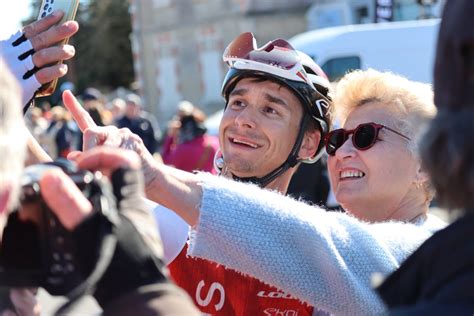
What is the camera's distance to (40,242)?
5.37 feet

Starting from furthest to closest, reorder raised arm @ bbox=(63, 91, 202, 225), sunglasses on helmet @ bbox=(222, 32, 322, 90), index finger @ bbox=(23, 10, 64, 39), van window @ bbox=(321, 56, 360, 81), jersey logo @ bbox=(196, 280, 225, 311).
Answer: van window @ bbox=(321, 56, 360, 81)
sunglasses on helmet @ bbox=(222, 32, 322, 90)
jersey logo @ bbox=(196, 280, 225, 311)
index finger @ bbox=(23, 10, 64, 39)
raised arm @ bbox=(63, 91, 202, 225)

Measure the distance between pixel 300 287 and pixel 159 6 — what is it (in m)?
37.0

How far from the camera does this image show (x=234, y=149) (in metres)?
3.72

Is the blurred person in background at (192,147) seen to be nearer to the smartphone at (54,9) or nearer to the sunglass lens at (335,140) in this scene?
the sunglass lens at (335,140)

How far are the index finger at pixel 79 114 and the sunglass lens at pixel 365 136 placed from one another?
107cm

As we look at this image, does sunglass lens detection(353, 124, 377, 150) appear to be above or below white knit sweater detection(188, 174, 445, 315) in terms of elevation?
below

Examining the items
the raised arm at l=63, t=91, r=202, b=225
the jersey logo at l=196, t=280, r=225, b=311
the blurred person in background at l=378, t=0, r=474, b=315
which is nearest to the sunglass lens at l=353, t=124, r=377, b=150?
the jersey logo at l=196, t=280, r=225, b=311

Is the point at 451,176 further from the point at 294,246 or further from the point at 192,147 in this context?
the point at 192,147

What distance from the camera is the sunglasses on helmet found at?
3707mm

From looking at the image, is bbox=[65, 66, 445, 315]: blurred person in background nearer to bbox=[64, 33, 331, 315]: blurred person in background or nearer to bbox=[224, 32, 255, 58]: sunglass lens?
bbox=[64, 33, 331, 315]: blurred person in background

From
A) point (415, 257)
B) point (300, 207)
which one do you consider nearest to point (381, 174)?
point (300, 207)

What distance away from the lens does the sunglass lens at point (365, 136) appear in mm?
3428

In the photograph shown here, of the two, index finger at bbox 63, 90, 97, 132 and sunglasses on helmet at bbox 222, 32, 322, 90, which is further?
sunglasses on helmet at bbox 222, 32, 322, 90

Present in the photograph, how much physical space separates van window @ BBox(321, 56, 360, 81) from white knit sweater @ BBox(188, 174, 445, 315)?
10.5 metres
